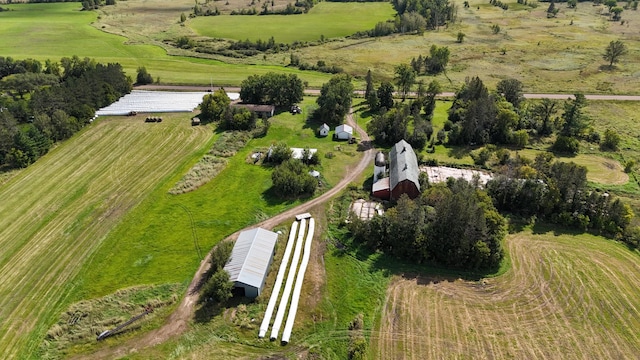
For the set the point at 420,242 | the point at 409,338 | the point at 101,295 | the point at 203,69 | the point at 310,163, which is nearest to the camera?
the point at 409,338

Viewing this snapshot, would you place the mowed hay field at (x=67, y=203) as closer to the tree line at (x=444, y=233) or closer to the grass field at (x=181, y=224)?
the grass field at (x=181, y=224)

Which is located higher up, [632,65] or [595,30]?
[595,30]

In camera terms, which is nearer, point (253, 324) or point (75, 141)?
point (253, 324)

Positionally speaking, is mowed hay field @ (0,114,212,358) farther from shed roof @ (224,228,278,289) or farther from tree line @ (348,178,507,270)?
tree line @ (348,178,507,270)

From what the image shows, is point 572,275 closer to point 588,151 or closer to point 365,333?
point 365,333

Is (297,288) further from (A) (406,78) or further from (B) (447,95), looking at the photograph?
(B) (447,95)

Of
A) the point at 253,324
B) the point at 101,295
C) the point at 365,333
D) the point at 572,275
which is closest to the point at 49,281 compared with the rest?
the point at 101,295

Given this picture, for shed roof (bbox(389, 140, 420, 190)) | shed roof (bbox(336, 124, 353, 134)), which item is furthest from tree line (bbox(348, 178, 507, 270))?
shed roof (bbox(336, 124, 353, 134))
